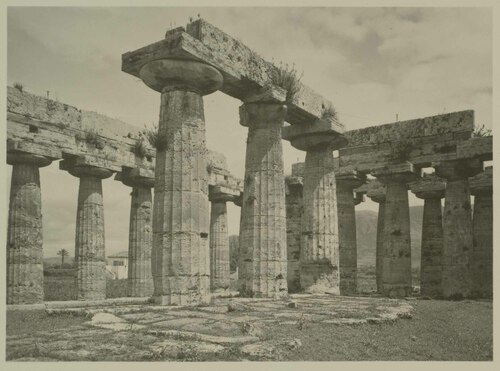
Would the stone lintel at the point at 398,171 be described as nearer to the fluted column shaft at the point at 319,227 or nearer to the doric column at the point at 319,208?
the doric column at the point at 319,208

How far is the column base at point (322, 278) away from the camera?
65.2 feet

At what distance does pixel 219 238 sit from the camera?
29.6m

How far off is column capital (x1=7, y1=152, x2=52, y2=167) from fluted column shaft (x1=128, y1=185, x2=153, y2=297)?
563cm

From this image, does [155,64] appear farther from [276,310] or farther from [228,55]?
[276,310]

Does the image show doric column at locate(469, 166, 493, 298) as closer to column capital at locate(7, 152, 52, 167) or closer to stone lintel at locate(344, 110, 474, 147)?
stone lintel at locate(344, 110, 474, 147)

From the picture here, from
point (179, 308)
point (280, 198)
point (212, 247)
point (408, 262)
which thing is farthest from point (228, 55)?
point (212, 247)

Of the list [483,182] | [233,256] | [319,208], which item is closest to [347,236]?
[483,182]

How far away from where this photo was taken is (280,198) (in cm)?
1684

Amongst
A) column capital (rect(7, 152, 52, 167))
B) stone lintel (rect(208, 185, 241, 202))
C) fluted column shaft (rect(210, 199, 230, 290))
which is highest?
column capital (rect(7, 152, 52, 167))

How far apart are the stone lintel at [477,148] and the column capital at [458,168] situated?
0.28m

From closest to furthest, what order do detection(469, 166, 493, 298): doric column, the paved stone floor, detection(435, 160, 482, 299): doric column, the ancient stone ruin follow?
the paved stone floor, the ancient stone ruin, detection(435, 160, 482, 299): doric column, detection(469, 166, 493, 298): doric column

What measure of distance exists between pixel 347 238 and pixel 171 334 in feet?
62.6

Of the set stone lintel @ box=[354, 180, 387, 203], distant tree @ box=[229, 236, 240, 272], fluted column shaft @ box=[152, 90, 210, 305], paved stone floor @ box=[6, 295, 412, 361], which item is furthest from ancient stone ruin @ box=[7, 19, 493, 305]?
distant tree @ box=[229, 236, 240, 272]

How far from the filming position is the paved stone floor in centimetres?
788
